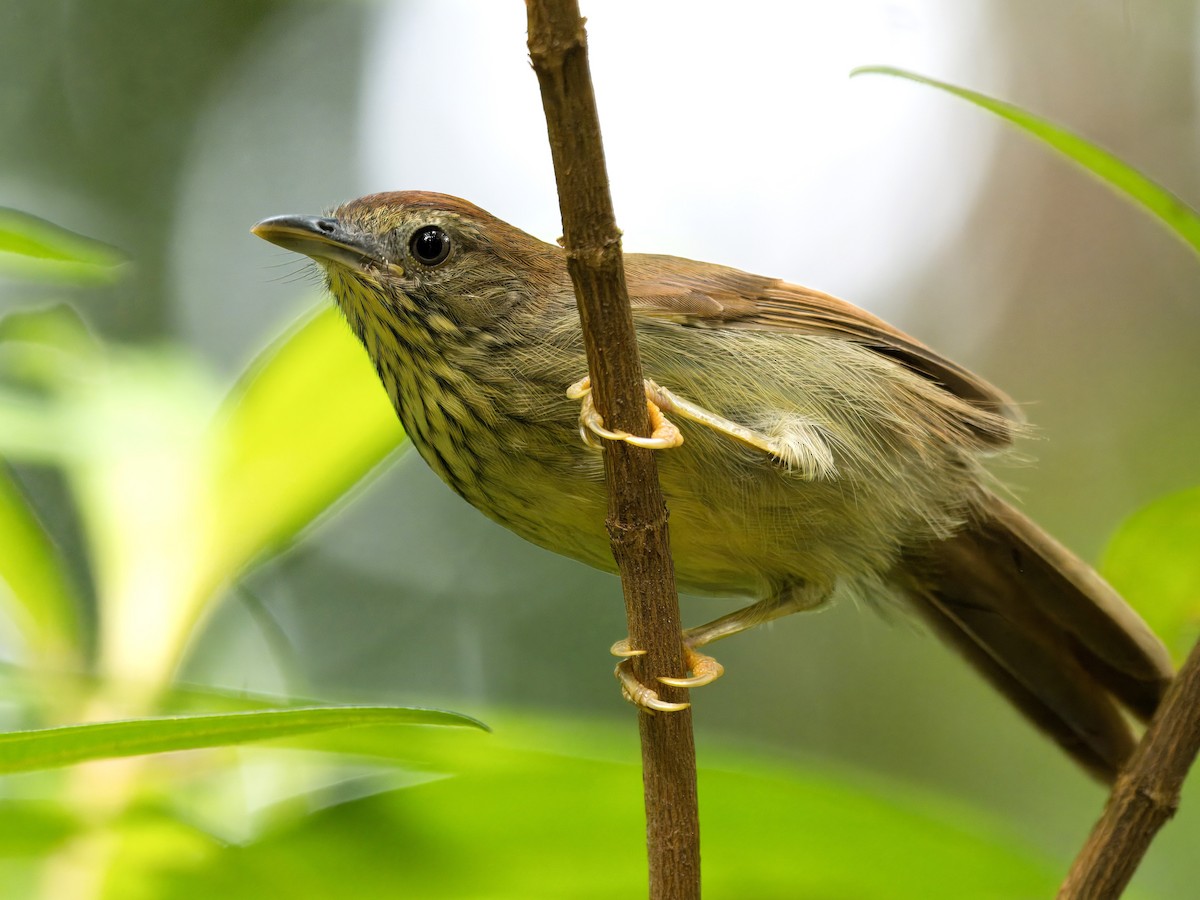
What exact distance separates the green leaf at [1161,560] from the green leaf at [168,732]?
1.28 m

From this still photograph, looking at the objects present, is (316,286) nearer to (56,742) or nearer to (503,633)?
(56,742)

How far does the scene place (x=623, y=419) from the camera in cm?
167

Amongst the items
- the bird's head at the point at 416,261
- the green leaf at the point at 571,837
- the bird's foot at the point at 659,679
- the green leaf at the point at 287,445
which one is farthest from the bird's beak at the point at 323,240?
the green leaf at the point at 571,837

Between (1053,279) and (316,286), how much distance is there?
17.4 ft

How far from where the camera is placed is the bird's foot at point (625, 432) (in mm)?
1672

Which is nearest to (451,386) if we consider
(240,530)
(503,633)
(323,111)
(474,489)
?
(474,489)

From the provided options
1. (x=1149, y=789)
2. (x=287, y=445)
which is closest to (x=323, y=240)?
(x=287, y=445)

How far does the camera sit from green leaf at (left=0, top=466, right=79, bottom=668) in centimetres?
179

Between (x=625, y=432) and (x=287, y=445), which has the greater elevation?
(x=287, y=445)

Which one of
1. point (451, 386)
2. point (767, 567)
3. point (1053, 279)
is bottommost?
point (767, 567)

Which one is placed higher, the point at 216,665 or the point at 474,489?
the point at 474,489

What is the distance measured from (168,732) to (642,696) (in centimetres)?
86

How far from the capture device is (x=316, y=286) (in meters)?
3.04

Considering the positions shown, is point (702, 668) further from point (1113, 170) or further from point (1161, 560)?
point (1113, 170)
